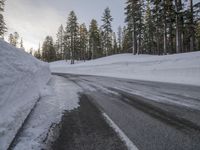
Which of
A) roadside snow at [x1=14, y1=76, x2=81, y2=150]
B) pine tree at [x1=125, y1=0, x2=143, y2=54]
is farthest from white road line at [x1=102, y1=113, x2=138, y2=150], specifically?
pine tree at [x1=125, y1=0, x2=143, y2=54]

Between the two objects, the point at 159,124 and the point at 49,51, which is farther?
the point at 49,51

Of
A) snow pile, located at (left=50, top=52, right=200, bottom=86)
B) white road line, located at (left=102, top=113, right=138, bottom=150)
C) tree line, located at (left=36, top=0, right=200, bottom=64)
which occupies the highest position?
tree line, located at (left=36, top=0, right=200, bottom=64)

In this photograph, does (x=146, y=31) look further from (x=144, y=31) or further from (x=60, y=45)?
(x=60, y=45)

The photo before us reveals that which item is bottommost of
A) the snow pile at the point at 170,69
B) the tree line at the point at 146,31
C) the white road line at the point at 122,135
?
the white road line at the point at 122,135

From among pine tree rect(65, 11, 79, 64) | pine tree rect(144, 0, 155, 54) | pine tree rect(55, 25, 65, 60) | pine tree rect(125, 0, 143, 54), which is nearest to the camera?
pine tree rect(125, 0, 143, 54)

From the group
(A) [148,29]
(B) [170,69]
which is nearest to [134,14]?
(A) [148,29]

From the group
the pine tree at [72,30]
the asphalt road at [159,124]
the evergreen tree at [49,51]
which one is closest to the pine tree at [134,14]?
the pine tree at [72,30]

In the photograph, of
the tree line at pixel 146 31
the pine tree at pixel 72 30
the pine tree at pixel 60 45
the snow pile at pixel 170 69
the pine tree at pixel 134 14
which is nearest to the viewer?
the snow pile at pixel 170 69

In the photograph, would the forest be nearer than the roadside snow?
No

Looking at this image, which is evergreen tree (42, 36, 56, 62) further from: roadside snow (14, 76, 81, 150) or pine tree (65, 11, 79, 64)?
roadside snow (14, 76, 81, 150)

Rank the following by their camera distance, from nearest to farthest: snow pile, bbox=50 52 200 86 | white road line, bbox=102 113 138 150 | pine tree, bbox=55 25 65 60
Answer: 1. white road line, bbox=102 113 138 150
2. snow pile, bbox=50 52 200 86
3. pine tree, bbox=55 25 65 60

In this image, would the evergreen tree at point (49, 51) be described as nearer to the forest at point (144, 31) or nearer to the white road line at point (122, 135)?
the forest at point (144, 31)

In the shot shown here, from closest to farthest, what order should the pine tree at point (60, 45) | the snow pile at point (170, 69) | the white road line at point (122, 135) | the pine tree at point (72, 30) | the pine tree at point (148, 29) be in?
1. the white road line at point (122, 135)
2. the snow pile at point (170, 69)
3. the pine tree at point (148, 29)
4. the pine tree at point (72, 30)
5. the pine tree at point (60, 45)

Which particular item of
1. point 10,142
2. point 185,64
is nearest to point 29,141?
point 10,142
